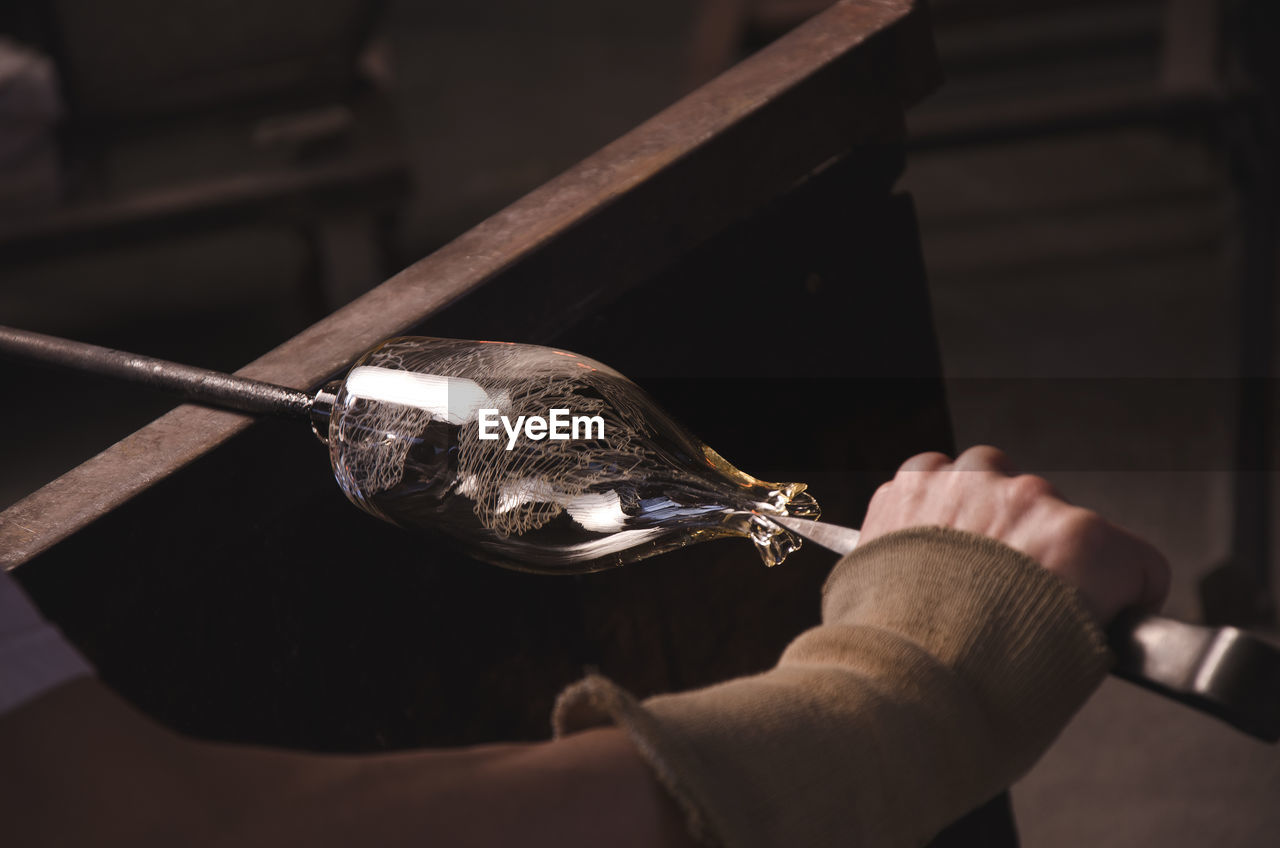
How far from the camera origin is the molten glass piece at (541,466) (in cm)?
56

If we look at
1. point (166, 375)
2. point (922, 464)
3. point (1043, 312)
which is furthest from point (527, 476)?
point (1043, 312)

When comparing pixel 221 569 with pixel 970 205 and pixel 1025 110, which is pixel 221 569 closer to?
pixel 1025 110

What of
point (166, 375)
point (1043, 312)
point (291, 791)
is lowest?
point (1043, 312)

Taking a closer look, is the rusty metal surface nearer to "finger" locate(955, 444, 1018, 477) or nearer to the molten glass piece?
the molten glass piece

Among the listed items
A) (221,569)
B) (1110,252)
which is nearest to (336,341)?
(221,569)

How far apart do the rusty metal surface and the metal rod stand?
26 millimetres

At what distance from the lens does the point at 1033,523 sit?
496 millimetres

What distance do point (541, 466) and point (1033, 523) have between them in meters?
0.21

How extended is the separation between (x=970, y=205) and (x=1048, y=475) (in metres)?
1.04

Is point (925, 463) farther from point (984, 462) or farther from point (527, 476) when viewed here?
point (527, 476)

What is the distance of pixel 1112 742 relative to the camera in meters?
1.48
